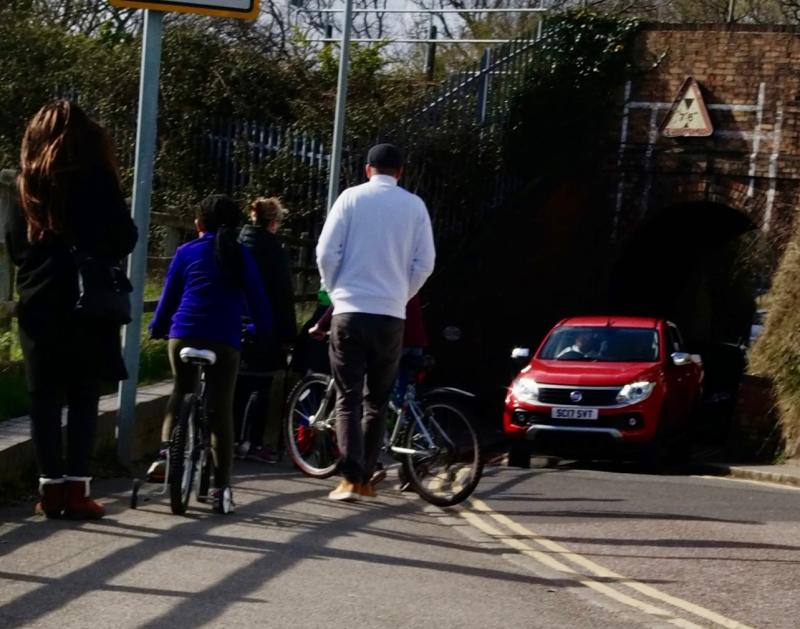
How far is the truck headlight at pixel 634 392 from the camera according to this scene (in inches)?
653

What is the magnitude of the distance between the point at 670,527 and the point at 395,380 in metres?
1.82

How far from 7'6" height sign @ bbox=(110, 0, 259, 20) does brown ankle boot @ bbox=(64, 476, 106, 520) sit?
2688 mm

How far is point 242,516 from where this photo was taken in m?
8.48

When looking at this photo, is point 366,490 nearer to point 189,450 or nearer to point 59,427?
point 189,450

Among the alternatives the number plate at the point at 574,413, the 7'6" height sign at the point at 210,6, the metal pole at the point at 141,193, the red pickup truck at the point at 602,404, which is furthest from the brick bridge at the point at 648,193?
the 7'6" height sign at the point at 210,6

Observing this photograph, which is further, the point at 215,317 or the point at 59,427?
the point at 215,317

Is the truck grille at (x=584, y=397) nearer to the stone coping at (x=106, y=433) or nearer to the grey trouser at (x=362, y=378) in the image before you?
the stone coping at (x=106, y=433)

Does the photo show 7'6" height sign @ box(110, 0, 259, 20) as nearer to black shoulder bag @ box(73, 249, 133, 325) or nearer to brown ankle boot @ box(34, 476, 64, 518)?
black shoulder bag @ box(73, 249, 133, 325)

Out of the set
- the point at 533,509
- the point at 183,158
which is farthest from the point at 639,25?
the point at 533,509

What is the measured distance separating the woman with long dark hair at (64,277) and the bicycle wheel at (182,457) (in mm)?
443

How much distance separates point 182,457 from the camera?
320 inches

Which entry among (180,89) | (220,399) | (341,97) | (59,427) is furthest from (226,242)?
(180,89)

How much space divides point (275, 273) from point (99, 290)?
4113mm

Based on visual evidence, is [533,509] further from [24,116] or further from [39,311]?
[24,116]
